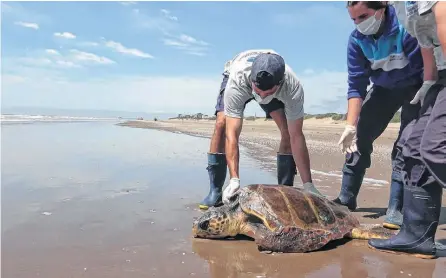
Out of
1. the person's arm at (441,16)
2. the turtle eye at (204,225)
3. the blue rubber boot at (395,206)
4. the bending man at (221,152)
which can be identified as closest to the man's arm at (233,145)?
the bending man at (221,152)

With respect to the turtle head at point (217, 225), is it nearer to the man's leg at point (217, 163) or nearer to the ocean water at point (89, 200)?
the ocean water at point (89, 200)

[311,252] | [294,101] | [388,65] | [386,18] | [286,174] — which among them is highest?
[386,18]

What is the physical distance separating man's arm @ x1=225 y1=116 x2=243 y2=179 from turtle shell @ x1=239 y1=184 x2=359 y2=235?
447 mm

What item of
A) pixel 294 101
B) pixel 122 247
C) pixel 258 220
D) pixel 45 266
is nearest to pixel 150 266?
pixel 122 247

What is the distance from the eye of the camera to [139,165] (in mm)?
7008

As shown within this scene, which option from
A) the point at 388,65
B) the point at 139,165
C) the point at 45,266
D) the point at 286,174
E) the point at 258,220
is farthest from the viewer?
the point at 139,165

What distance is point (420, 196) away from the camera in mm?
2773

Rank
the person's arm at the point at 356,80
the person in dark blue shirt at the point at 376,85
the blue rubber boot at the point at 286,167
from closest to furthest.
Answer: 1. the person in dark blue shirt at the point at 376,85
2. the person's arm at the point at 356,80
3. the blue rubber boot at the point at 286,167

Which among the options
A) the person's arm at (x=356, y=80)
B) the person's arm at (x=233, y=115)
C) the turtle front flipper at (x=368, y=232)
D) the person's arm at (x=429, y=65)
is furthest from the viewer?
the person's arm at (x=233, y=115)

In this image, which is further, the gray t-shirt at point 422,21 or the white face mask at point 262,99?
the white face mask at point 262,99

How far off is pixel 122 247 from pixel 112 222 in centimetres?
68

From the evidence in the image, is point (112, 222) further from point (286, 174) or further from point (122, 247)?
point (286, 174)

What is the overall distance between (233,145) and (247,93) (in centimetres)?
54

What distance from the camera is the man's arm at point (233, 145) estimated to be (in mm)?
3938
